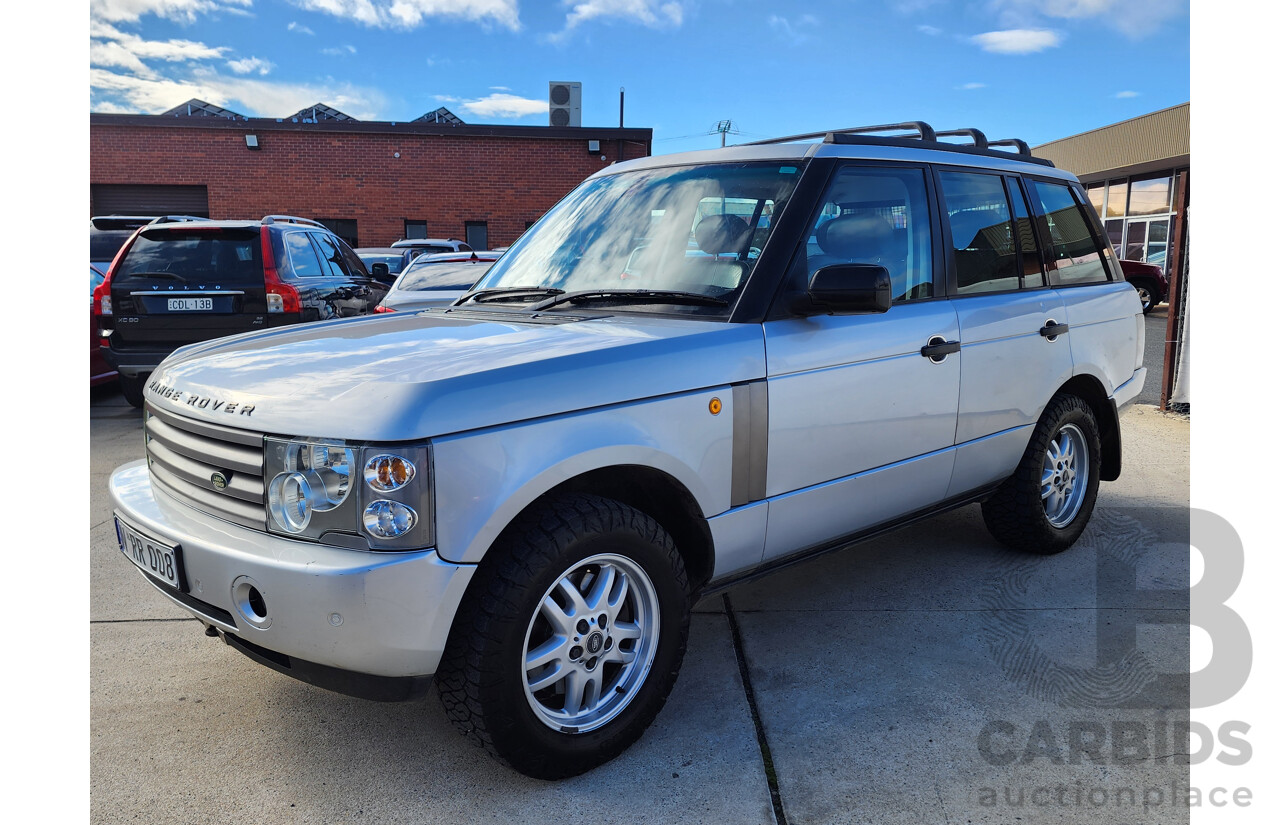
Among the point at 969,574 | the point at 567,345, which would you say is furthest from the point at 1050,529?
the point at 567,345

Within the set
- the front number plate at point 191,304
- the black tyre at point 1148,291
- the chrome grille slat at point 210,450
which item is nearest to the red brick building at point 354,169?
the black tyre at point 1148,291

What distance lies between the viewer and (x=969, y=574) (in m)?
4.50

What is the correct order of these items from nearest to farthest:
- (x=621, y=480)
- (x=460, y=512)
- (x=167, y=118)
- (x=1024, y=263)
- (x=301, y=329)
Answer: (x=460, y=512) < (x=621, y=480) < (x=301, y=329) < (x=1024, y=263) < (x=167, y=118)

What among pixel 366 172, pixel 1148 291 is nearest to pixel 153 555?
pixel 1148 291

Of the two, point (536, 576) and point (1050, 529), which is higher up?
point (536, 576)

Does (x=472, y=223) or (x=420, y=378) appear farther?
(x=472, y=223)

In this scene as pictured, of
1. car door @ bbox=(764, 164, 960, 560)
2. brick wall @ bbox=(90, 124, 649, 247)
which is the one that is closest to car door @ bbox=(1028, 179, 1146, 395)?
car door @ bbox=(764, 164, 960, 560)

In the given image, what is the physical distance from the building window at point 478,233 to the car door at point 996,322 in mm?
22571

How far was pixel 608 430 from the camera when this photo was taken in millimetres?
2621

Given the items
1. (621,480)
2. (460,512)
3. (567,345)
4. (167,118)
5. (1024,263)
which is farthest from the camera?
(167,118)

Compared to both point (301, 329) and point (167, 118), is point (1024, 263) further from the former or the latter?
point (167, 118)

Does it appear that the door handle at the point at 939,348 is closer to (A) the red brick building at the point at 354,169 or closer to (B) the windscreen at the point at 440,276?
(B) the windscreen at the point at 440,276

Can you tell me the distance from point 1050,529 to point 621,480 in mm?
2728

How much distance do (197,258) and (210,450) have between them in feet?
21.7
